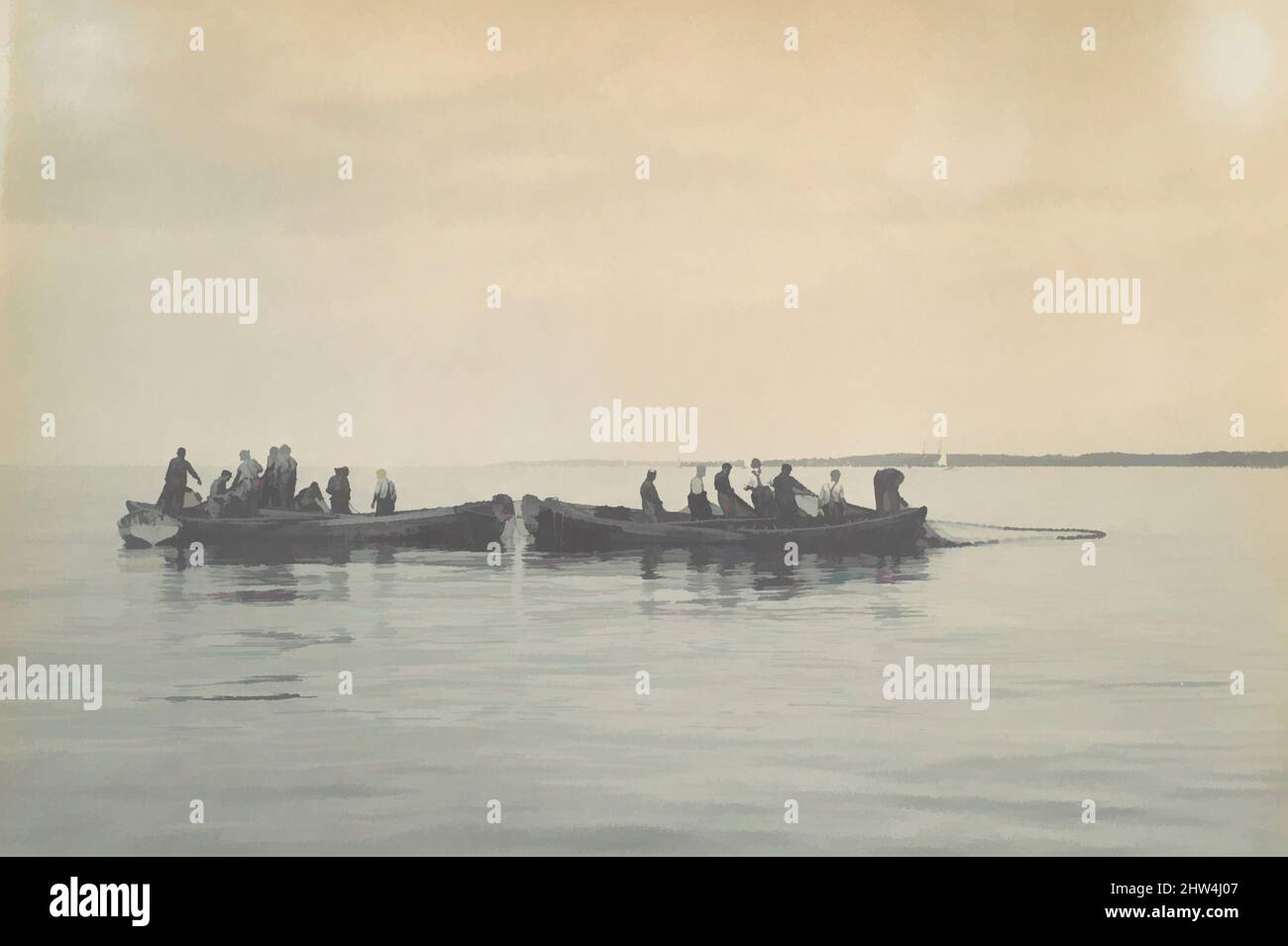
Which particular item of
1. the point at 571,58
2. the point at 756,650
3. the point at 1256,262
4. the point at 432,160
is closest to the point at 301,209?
the point at 432,160

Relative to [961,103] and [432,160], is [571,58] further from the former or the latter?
[961,103]

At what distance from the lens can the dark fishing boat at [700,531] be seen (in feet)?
31.2

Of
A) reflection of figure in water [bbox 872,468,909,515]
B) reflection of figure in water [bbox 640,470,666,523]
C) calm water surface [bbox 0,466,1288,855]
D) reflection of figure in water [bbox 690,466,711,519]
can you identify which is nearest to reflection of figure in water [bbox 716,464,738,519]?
reflection of figure in water [bbox 690,466,711,519]

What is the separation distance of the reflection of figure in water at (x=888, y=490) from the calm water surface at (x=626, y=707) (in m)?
0.18

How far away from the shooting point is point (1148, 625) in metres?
6.95

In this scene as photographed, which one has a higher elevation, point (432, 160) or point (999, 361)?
point (432, 160)

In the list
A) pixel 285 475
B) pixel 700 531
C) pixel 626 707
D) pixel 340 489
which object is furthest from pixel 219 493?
pixel 700 531

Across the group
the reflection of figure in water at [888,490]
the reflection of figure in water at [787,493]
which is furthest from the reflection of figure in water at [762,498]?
the reflection of figure in water at [888,490]

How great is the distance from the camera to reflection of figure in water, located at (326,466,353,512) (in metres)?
7.77

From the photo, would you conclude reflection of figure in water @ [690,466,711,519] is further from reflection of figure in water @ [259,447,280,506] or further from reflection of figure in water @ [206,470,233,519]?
reflection of figure in water @ [206,470,233,519]

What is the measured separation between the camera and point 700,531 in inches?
377
